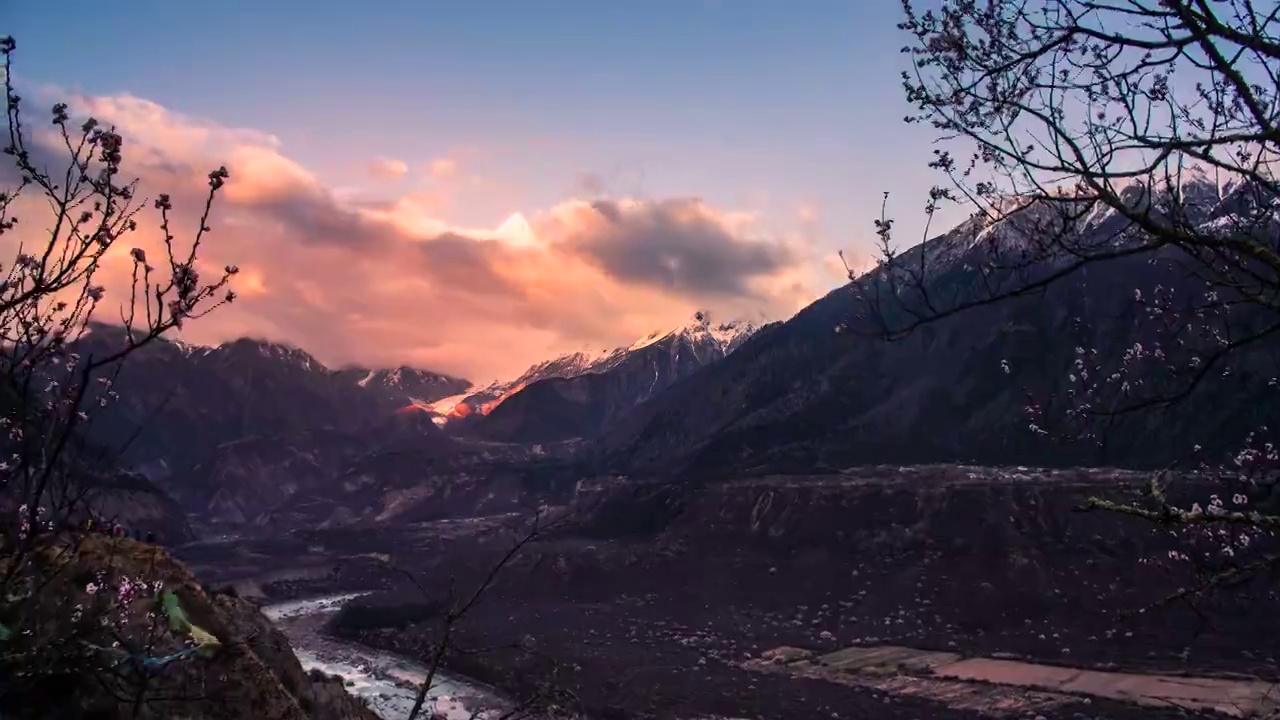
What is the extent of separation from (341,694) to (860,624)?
3588 centimetres

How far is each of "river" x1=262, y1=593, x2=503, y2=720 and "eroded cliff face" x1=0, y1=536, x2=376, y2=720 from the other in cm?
2088

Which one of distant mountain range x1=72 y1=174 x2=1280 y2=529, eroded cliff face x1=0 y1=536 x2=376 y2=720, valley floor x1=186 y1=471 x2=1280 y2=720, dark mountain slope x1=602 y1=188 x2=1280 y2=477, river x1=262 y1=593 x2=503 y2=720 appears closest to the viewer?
eroded cliff face x1=0 y1=536 x2=376 y2=720

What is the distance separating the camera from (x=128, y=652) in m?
3.78

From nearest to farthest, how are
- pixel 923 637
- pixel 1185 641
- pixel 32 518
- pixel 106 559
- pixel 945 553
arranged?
pixel 32 518, pixel 106 559, pixel 1185 641, pixel 923 637, pixel 945 553

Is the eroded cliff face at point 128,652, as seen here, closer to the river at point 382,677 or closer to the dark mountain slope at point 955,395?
the river at point 382,677

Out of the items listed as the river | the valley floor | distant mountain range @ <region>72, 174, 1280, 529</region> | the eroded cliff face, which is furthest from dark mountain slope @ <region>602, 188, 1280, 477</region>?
the eroded cliff face

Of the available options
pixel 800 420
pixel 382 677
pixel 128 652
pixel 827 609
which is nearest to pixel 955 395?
pixel 800 420

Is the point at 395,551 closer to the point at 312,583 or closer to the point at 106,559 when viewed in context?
the point at 312,583

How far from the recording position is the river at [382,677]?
36281mm

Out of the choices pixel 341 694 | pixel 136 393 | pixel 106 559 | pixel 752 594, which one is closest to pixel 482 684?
pixel 752 594

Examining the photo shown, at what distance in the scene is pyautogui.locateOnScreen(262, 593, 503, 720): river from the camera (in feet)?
119

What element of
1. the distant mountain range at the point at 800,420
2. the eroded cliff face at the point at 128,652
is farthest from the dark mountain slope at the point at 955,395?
the eroded cliff face at the point at 128,652

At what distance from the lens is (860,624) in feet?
147

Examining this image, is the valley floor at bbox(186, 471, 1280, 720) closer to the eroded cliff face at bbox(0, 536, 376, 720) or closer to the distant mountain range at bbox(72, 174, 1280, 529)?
the distant mountain range at bbox(72, 174, 1280, 529)
